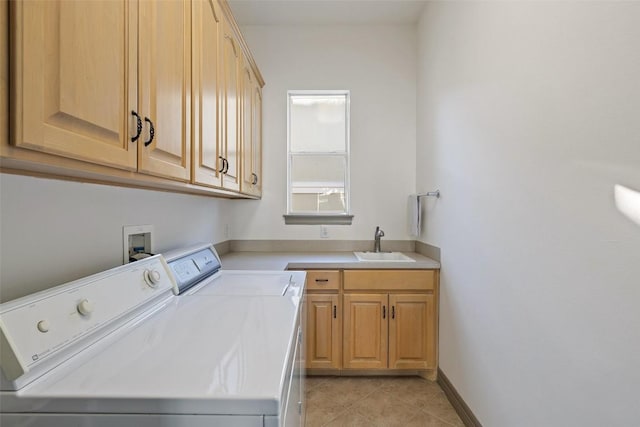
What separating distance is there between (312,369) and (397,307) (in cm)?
82

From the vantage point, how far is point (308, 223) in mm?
2781

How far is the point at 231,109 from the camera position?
1728 millimetres

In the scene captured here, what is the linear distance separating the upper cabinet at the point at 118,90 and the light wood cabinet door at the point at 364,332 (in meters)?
1.39

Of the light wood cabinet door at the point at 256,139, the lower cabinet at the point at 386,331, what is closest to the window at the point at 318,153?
the light wood cabinet door at the point at 256,139

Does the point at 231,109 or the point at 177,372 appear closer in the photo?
the point at 177,372

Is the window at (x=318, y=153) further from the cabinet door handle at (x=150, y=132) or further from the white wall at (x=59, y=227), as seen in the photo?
the cabinet door handle at (x=150, y=132)

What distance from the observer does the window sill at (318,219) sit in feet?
9.06

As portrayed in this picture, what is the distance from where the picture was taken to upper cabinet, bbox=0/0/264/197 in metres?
0.53

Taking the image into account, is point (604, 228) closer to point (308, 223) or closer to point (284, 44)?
point (308, 223)

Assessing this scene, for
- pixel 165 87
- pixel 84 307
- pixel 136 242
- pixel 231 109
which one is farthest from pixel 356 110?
pixel 84 307

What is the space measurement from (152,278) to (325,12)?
8.40ft

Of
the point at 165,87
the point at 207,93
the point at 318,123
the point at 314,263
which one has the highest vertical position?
the point at 318,123

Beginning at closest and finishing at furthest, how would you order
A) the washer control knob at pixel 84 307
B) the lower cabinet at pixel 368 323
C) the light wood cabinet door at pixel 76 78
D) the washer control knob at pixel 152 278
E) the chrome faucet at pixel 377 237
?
1. the light wood cabinet door at pixel 76 78
2. the washer control knob at pixel 84 307
3. the washer control knob at pixel 152 278
4. the lower cabinet at pixel 368 323
5. the chrome faucet at pixel 377 237

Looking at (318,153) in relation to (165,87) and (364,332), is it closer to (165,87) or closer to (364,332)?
(364,332)
